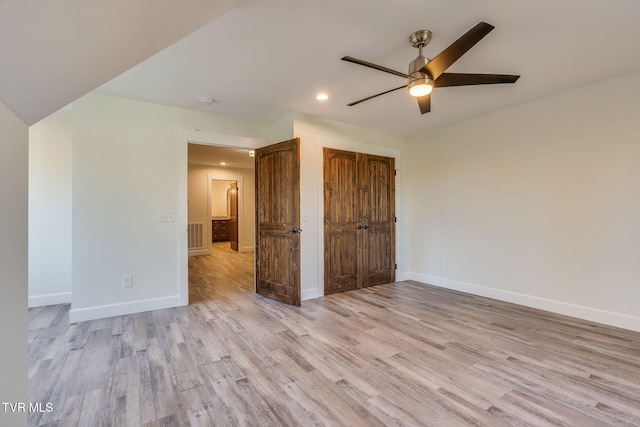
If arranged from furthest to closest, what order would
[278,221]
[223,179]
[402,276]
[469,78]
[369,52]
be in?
[223,179], [402,276], [278,221], [369,52], [469,78]

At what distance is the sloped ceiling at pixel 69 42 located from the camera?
2.34 feet

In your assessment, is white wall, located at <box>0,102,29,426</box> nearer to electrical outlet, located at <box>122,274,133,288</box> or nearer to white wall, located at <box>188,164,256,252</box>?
electrical outlet, located at <box>122,274,133,288</box>

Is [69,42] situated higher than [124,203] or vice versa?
[69,42]

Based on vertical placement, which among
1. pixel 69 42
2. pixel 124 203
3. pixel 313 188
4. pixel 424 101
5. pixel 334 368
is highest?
pixel 424 101

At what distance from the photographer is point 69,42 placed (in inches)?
34.1

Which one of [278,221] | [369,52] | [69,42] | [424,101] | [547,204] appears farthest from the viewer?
[278,221]

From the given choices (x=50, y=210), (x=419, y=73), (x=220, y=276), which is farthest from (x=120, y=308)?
(x=419, y=73)

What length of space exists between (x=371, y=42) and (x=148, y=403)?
→ 2931 millimetres

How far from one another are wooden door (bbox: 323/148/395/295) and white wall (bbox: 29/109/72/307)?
11.2 ft

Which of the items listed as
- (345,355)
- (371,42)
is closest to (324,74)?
(371,42)

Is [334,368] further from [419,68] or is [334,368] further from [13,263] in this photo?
[419,68]

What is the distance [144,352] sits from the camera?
232 centimetres

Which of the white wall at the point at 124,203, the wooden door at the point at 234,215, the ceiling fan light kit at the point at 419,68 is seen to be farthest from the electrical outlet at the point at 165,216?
the wooden door at the point at 234,215

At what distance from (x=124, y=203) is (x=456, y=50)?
3.58 meters
